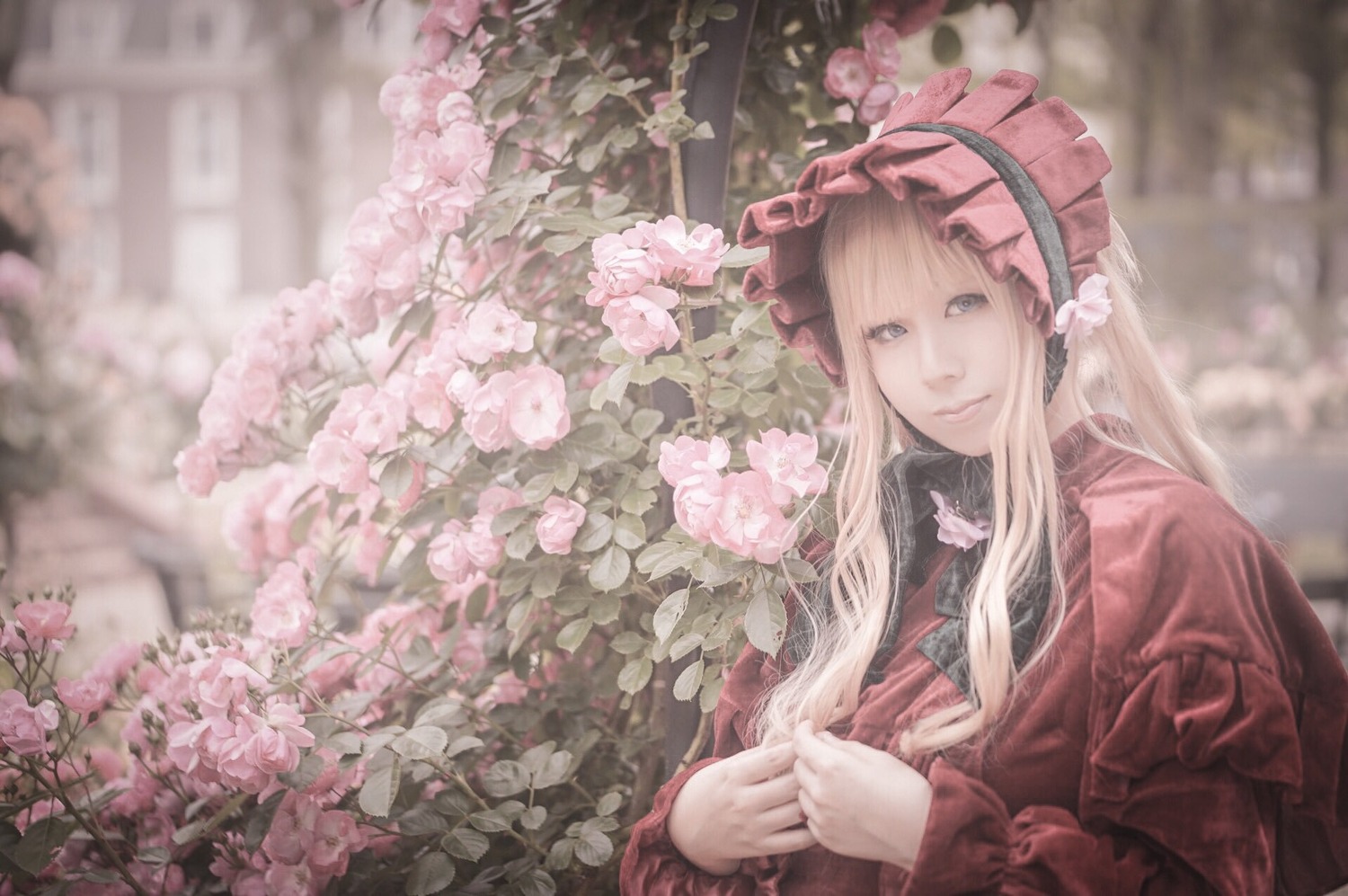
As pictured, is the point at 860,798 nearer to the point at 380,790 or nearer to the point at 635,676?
the point at 635,676

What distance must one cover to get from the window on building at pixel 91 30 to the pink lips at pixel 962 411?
20313mm

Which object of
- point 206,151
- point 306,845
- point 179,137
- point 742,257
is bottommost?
point 306,845

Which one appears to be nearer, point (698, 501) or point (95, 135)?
point (698, 501)

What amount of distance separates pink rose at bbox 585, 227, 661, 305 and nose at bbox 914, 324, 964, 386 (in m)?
0.33

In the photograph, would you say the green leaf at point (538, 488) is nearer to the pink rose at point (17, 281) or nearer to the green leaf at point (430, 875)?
the green leaf at point (430, 875)

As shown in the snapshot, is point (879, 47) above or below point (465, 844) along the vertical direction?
above

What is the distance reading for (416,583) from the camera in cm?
160

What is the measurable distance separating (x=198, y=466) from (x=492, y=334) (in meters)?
0.58

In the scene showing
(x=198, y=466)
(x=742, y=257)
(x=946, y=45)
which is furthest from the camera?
(x=946, y=45)

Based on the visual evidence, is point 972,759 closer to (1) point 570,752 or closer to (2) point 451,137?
(1) point 570,752

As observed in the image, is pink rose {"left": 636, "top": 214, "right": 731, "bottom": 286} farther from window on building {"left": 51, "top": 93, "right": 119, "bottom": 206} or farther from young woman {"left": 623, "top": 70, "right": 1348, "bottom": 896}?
window on building {"left": 51, "top": 93, "right": 119, "bottom": 206}

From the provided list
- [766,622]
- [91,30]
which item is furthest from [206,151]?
[766,622]

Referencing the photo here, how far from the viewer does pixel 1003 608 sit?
110 centimetres

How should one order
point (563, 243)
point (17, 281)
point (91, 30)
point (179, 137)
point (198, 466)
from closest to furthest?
point (563, 243)
point (198, 466)
point (17, 281)
point (91, 30)
point (179, 137)
